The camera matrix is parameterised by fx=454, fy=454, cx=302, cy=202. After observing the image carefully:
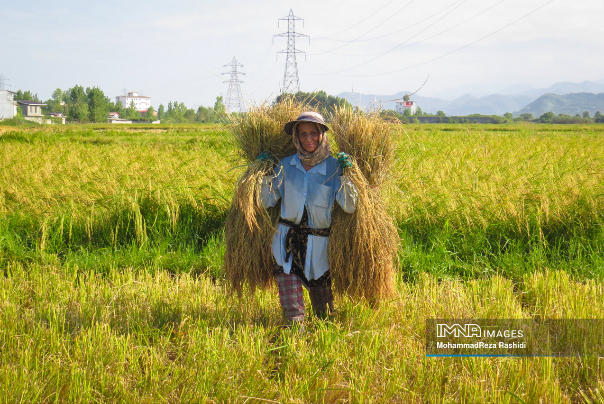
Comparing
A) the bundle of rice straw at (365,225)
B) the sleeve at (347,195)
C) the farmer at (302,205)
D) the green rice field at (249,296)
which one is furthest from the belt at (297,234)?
the green rice field at (249,296)

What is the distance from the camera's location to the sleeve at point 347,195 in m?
2.82

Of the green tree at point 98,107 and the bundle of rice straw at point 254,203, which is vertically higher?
the green tree at point 98,107

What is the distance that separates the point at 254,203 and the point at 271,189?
15 centimetres

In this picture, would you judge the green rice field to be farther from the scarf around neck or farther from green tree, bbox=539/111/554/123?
green tree, bbox=539/111/554/123

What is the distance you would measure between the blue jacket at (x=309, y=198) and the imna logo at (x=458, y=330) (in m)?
0.85

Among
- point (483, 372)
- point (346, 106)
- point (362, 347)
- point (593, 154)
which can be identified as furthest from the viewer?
point (593, 154)

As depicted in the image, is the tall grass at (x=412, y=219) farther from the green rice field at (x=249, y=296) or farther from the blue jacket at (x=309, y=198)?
the blue jacket at (x=309, y=198)

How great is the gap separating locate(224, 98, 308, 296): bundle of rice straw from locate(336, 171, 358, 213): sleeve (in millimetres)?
503

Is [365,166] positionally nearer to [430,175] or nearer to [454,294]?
[454,294]

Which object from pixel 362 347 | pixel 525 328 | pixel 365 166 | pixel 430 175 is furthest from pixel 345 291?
pixel 430 175

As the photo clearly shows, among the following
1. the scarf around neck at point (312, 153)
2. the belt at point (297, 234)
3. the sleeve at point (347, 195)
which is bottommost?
the belt at point (297, 234)

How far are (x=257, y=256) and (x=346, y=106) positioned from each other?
48.5 inches

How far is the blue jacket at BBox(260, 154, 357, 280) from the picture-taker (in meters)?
2.94

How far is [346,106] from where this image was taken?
128 inches
